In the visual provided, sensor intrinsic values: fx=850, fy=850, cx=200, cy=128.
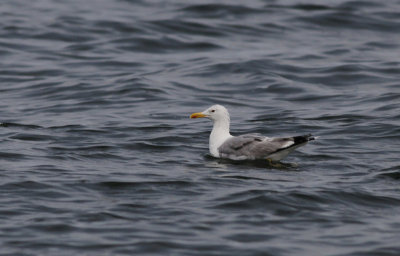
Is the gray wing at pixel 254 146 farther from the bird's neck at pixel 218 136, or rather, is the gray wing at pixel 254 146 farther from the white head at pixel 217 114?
the white head at pixel 217 114

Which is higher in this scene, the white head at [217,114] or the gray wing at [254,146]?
the white head at [217,114]

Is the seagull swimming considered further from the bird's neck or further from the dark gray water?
the dark gray water

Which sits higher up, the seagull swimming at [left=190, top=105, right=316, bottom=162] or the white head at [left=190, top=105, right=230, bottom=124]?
the white head at [left=190, top=105, right=230, bottom=124]

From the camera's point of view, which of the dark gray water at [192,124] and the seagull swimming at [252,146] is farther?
the seagull swimming at [252,146]

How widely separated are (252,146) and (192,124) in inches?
136

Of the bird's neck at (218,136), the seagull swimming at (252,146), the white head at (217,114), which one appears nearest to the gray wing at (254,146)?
the seagull swimming at (252,146)

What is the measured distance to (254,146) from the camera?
511 inches

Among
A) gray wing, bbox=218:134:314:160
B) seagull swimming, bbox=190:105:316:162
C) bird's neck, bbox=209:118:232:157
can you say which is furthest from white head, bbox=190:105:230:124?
gray wing, bbox=218:134:314:160

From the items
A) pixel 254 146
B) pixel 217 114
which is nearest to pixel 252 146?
pixel 254 146

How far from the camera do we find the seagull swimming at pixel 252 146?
12.7 meters

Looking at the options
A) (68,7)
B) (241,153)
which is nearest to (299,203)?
(241,153)

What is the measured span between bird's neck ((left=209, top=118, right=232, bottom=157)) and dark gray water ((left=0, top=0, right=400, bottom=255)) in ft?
0.89

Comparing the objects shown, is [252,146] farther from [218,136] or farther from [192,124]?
[192,124]

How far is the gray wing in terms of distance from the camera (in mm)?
12695
